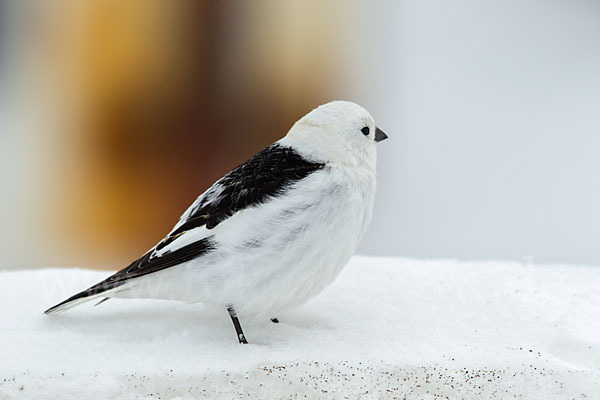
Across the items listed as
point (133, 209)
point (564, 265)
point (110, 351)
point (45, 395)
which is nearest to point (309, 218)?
point (110, 351)

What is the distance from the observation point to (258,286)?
1.26 meters

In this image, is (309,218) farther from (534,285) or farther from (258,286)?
(534,285)

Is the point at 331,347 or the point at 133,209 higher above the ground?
the point at 133,209

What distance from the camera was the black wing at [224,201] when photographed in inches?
50.6

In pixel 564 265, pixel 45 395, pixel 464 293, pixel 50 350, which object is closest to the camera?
pixel 45 395

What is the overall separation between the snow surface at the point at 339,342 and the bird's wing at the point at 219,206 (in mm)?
135

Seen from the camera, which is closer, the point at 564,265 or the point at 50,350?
the point at 50,350

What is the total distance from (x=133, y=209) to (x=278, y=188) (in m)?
1.94

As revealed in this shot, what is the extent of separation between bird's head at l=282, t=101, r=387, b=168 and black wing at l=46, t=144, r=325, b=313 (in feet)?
0.12

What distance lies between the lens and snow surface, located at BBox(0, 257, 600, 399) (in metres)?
1.11

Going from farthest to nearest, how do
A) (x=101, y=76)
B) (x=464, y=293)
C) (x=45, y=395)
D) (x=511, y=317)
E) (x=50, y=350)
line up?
(x=101, y=76) → (x=464, y=293) → (x=511, y=317) → (x=50, y=350) → (x=45, y=395)

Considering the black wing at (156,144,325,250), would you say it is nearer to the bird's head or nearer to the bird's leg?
the bird's head

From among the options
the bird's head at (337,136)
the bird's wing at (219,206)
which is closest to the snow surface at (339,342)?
the bird's wing at (219,206)

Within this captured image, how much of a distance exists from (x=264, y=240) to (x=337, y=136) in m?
0.27
